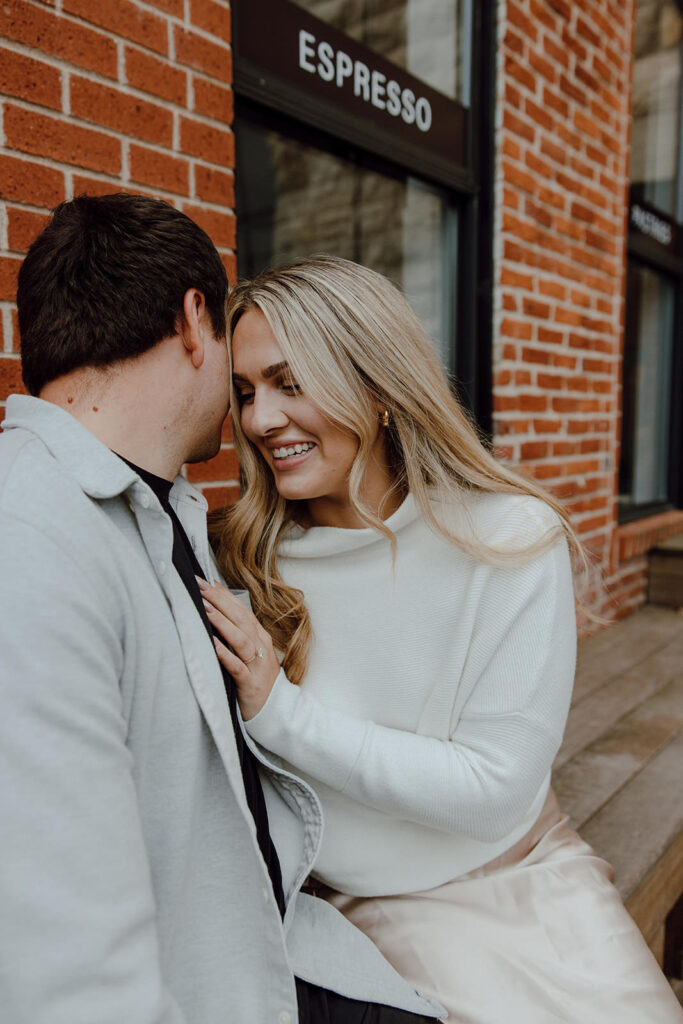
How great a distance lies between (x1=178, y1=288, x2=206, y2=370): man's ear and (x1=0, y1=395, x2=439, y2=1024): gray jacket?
0.25 metres

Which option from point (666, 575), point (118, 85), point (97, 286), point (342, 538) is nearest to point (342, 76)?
point (118, 85)

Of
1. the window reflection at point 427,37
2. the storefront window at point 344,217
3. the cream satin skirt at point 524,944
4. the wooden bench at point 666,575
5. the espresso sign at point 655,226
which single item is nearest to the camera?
the cream satin skirt at point 524,944

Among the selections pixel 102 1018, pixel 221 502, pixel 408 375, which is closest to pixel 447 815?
pixel 102 1018

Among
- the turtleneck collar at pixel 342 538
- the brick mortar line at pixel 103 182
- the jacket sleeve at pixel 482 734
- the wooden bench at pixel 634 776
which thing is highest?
the brick mortar line at pixel 103 182

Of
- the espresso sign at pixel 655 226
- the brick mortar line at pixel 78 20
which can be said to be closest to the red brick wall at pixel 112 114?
the brick mortar line at pixel 78 20

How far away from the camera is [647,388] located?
5.64m

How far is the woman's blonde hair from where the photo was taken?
1.53 m

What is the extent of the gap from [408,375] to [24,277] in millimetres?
802

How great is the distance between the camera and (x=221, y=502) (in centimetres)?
213

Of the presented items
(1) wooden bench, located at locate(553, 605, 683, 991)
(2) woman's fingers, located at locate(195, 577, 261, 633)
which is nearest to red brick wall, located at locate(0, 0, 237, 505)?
(2) woman's fingers, located at locate(195, 577, 261, 633)

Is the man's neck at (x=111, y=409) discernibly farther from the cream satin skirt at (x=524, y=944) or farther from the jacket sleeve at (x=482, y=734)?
the cream satin skirt at (x=524, y=944)

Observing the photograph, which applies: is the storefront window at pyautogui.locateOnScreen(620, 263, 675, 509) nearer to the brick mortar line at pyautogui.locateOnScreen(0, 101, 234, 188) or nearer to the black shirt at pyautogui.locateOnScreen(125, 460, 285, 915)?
the brick mortar line at pyautogui.locateOnScreen(0, 101, 234, 188)

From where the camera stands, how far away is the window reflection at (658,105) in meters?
4.92

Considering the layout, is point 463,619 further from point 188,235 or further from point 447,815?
point 188,235
